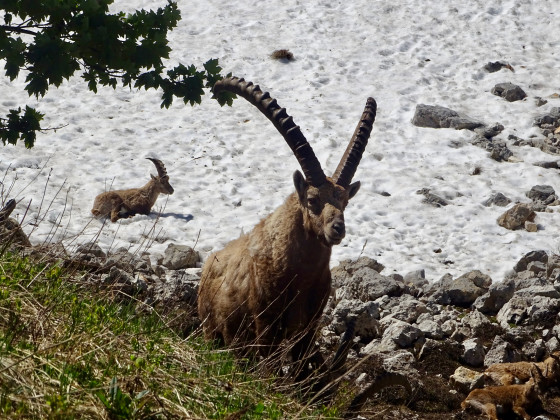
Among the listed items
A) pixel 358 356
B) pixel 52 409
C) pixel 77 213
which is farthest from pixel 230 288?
pixel 77 213

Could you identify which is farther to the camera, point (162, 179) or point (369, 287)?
point (162, 179)

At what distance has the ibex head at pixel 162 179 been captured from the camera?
16.1 m

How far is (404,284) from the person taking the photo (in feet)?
40.4

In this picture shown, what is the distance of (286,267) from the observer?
8.27 m

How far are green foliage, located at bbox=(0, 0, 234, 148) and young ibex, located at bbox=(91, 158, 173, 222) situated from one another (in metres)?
7.56

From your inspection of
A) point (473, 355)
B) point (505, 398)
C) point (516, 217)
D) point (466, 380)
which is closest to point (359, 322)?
point (473, 355)

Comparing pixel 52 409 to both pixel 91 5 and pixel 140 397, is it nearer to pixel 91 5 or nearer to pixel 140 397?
pixel 140 397

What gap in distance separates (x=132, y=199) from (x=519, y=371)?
887cm

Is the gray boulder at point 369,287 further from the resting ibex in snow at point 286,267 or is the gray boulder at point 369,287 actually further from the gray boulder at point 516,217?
the gray boulder at point 516,217

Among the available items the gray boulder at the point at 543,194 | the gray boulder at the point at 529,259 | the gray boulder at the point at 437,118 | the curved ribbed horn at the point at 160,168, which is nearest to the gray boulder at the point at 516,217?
the gray boulder at the point at 543,194

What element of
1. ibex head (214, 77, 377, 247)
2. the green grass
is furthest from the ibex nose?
the green grass

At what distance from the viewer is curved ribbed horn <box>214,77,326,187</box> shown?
8781 millimetres

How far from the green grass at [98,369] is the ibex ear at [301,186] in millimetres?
2698

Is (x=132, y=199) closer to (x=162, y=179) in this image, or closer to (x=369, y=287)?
(x=162, y=179)
